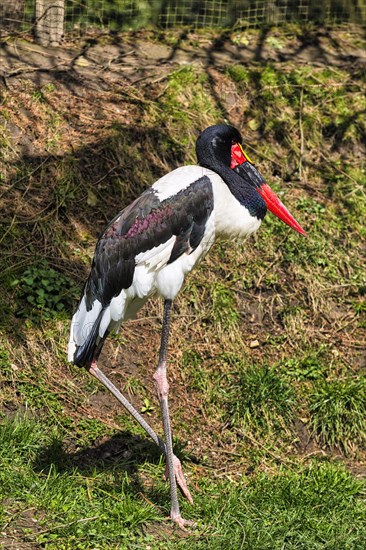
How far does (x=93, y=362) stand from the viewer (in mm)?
5156

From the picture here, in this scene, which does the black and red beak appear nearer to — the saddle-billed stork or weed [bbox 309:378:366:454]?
the saddle-billed stork

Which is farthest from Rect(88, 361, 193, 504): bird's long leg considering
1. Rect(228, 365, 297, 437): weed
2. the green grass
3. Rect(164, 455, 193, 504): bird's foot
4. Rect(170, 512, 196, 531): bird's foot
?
Rect(228, 365, 297, 437): weed

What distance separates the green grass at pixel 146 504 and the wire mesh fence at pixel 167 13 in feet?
12.1

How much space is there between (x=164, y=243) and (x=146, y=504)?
1.25 metres

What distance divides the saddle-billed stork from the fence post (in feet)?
10.0

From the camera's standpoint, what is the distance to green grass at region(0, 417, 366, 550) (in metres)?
4.43

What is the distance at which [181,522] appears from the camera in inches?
183

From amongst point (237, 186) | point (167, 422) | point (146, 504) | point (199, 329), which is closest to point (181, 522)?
point (146, 504)

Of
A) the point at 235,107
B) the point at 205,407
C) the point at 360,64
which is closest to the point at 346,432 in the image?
the point at 205,407

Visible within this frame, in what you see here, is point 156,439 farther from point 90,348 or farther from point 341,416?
point 341,416

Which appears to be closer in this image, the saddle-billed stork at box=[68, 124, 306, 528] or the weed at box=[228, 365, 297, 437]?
the saddle-billed stork at box=[68, 124, 306, 528]

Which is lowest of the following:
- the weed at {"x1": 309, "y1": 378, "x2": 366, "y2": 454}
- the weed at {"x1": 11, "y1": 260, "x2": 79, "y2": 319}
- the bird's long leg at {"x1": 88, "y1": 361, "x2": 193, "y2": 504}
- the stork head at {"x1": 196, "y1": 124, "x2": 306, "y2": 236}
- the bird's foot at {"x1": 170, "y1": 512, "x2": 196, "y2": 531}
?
the weed at {"x1": 309, "y1": 378, "x2": 366, "y2": 454}

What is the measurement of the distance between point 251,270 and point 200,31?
273 cm

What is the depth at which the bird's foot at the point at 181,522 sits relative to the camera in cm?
464
